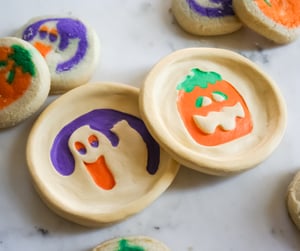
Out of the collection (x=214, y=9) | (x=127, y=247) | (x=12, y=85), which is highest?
(x=214, y=9)

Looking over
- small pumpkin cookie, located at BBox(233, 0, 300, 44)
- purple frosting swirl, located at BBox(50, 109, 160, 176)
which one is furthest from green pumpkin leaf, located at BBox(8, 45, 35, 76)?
small pumpkin cookie, located at BBox(233, 0, 300, 44)

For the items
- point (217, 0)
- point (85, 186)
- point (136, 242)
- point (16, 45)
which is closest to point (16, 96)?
point (16, 45)

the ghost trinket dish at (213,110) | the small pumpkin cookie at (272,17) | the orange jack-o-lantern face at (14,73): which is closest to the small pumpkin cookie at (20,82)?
the orange jack-o-lantern face at (14,73)

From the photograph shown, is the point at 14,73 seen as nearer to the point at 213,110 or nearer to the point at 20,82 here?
the point at 20,82

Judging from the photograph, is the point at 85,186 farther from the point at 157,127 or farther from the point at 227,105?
the point at 227,105

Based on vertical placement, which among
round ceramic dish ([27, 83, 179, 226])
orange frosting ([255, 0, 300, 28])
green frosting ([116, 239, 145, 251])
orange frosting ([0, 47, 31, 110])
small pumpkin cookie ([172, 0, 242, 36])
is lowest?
green frosting ([116, 239, 145, 251])

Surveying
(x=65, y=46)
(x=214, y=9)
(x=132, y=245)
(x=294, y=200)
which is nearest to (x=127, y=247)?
(x=132, y=245)

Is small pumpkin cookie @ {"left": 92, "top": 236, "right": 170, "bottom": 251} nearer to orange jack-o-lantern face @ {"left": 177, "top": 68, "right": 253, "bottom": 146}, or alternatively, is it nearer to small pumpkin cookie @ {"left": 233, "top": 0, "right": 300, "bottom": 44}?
orange jack-o-lantern face @ {"left": 177, "top": 68, "right": 253, "bottom": 146}

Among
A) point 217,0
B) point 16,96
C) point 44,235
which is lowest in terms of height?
point 44,235
